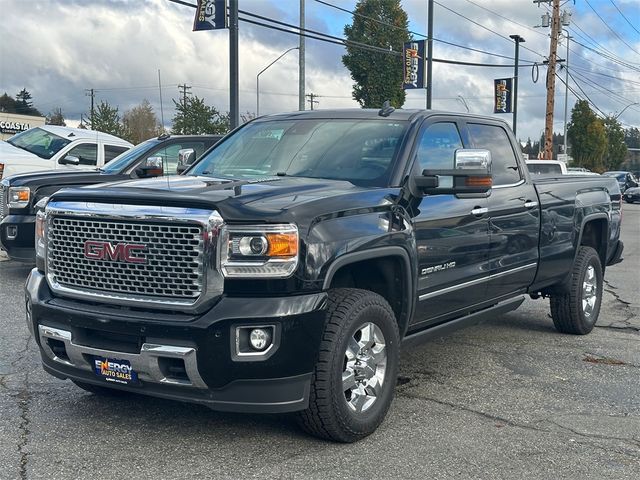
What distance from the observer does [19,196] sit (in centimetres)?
899

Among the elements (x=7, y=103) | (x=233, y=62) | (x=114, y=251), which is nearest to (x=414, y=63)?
(x=233, y=62)

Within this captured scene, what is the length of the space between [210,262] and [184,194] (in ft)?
1.45

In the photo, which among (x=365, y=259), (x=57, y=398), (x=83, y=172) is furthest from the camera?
(x=83, y=172)

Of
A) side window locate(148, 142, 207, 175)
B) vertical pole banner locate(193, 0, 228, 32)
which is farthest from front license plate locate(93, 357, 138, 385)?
vertical pole banner locate(193, 0, 228, 32)

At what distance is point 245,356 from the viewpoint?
12.5 ft

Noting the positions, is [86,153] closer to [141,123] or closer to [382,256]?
[382,256]

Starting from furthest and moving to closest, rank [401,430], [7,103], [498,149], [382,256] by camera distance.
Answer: [7,103] < [498,149] < [401,430] < [382,256]

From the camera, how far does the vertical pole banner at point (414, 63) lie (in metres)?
26.8

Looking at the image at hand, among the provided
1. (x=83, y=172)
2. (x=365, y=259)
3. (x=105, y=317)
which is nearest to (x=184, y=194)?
(x=105, y=317)

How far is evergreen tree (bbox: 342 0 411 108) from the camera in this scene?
4316 cm

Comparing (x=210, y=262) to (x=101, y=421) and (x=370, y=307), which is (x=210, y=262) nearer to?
(x=370, y=307)

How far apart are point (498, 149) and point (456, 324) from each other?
1633 millimetres

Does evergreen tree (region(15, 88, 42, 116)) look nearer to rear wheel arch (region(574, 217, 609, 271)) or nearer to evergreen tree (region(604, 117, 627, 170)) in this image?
evergreen tree (region(604, 117, 627, 170))

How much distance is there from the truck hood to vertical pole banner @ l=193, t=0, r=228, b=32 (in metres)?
12.7
